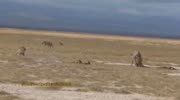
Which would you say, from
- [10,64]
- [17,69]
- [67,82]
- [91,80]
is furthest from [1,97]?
[10,64]

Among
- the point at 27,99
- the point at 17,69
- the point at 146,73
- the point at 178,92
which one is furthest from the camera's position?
the point at 146,73

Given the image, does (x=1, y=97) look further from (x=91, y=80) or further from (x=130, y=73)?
(x=130, y=73)

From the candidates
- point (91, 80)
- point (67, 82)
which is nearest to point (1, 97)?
point (67, 82)

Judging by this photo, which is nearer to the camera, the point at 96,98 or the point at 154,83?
the point at 96,98

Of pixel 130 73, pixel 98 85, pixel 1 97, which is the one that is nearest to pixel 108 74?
pixel 130 73

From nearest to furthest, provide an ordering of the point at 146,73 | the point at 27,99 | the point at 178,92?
the point at 27,99, the point at 178,92, the point at 146,73

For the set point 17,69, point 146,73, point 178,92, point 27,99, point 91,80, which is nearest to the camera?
point 27,99

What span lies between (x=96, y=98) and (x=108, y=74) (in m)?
10.9

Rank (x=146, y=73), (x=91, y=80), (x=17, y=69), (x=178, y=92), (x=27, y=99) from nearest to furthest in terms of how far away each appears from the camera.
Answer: (x=27, y=99)
(x=178, y=92)
(x=91, y=80)
(x=17, y=69)
(x=146, y=73)

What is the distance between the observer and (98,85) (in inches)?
1289

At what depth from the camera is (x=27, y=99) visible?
26406 millimetres

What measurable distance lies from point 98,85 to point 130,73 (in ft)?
25.6

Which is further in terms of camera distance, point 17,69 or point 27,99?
point 17,69

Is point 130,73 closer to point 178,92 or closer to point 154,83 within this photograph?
point 154,83
